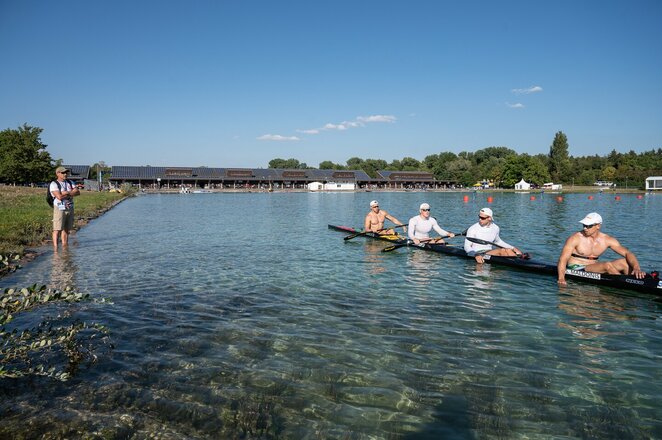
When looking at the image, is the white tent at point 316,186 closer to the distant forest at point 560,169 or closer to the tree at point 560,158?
the distant forest at point 560,169

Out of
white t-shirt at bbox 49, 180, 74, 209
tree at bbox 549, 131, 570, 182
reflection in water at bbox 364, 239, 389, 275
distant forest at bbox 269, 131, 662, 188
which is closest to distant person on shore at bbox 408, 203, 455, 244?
reflection in water at bbox 364, 239, 389, 275

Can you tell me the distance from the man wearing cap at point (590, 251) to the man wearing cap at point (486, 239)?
199 centimetres

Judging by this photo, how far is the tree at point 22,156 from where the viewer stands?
6028cm

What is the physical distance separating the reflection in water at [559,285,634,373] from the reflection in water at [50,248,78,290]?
34.8 ft

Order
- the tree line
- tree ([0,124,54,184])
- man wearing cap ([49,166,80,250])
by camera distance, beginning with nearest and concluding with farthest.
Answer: man wearing cap ([49,166,80,250]) < tree ([0,124,54,184]) < the tree line

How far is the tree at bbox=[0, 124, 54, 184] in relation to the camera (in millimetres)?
60281

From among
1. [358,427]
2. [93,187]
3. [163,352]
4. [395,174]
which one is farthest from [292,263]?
[395,174]

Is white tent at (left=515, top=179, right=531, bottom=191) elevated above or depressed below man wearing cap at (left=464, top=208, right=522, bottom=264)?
above

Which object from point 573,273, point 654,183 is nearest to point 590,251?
point 573,273

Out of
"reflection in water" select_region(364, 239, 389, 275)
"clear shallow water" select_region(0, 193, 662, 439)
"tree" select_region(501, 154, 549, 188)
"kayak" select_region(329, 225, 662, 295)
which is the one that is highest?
"tree" select_region(501, 154, 549, 188)

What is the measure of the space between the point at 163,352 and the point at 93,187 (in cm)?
9758

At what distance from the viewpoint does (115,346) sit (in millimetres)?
6531

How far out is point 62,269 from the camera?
11922mm

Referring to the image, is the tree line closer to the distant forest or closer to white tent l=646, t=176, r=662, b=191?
the distant forest
